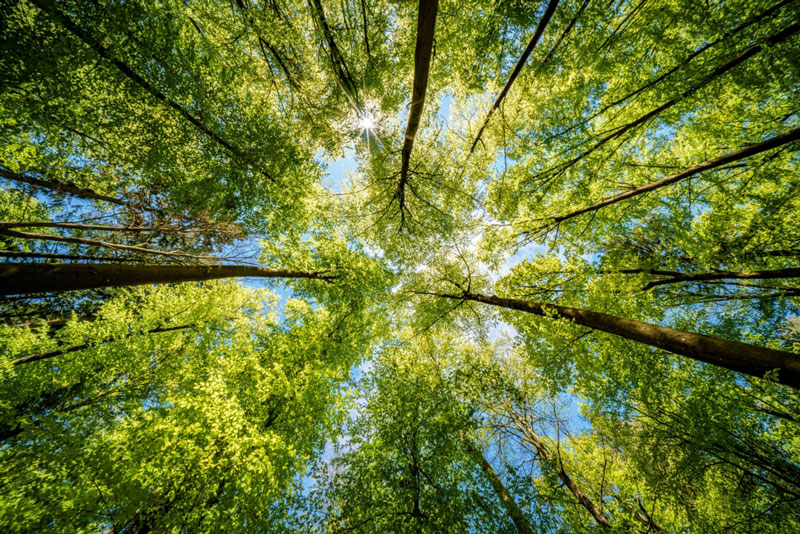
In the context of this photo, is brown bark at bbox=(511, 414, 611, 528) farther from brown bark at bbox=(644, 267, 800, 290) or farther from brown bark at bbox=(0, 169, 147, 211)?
brown bark at bbox=(0, 169, 147, 211)

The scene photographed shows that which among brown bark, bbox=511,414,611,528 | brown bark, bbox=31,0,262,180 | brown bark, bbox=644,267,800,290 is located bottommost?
brown bark, bbox=511,414,611,528

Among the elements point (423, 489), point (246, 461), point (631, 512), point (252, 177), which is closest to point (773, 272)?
point (631, 512)

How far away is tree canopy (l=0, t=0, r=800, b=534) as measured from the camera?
3795 mm

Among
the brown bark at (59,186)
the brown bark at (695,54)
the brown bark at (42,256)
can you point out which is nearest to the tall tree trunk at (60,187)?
the brown bark at (59,186)

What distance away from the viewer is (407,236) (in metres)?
8.19

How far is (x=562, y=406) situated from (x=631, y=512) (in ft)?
10.0

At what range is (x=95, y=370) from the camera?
973 cm

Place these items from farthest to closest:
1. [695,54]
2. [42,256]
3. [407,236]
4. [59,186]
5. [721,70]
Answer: [407,236], [59,186], [42,256], [695,54], [721,70]

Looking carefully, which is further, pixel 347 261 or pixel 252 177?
pixel 347 261

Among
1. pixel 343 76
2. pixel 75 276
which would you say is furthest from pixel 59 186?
pixel 343 76

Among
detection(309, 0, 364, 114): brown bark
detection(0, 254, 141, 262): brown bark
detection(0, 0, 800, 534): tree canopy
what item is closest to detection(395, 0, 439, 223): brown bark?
detection(0, 0, 800, 534): tree canopy

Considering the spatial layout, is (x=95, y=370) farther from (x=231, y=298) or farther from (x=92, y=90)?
(x=92, y=90)

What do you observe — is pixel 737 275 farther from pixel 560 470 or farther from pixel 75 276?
pixel 75 276

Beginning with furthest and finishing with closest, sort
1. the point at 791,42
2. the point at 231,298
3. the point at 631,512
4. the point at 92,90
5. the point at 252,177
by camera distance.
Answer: the point at 231,298, the point at 631,512, the point at 252,177, the point at 92,90, the point at 791,42
